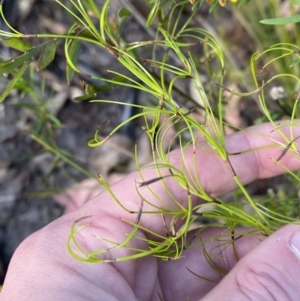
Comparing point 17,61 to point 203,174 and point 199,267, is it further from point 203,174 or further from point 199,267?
point 199,267

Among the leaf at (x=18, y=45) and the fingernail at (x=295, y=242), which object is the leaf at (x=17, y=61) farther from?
the fingernail at (x=295, y=242)

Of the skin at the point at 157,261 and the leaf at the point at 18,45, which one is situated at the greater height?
the leaf at the point at 18,45

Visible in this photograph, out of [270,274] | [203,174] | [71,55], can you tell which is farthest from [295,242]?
[71,55]

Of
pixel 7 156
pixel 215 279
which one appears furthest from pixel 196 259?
pixel 7 156

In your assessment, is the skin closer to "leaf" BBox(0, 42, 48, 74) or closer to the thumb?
the thumb

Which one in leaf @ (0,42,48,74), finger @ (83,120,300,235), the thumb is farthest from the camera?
→ finger @ (83,120,300,235)

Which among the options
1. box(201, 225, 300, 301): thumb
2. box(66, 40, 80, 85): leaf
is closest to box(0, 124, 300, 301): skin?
box(201, 225, 300, 301): thumb

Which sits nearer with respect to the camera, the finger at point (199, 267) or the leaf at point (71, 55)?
the leaf at point (71, 55)

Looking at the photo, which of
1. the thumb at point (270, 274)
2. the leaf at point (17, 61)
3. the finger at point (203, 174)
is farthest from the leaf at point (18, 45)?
the thumb at point (270, 274)
